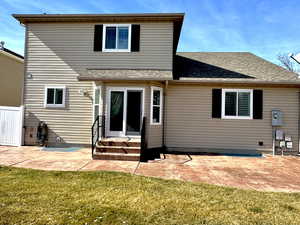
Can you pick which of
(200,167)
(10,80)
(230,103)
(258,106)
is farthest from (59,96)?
(258,106)

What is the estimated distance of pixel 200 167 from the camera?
590 centimetres

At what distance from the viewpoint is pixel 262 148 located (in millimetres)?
8102

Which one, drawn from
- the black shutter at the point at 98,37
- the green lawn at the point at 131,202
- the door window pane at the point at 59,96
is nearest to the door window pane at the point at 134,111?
the black shutter at the point at 98,37

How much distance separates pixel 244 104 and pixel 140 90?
4.68m

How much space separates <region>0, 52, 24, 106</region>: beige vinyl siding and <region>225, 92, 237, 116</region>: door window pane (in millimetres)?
13039

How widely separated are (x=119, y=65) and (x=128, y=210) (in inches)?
264

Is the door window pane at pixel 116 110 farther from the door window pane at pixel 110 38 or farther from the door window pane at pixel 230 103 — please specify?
the door window pane at pixel 230 103

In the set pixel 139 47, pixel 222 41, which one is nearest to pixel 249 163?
pixel 139 47

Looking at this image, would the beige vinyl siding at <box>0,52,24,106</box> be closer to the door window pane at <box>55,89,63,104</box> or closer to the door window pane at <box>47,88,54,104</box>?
the door window pane at <box>47,88,54,104</box>

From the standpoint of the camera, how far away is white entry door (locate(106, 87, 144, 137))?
762 cm

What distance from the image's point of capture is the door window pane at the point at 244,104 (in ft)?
26.7

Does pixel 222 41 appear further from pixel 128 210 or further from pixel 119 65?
pixel 128 210

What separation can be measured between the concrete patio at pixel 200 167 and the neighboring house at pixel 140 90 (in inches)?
52.0

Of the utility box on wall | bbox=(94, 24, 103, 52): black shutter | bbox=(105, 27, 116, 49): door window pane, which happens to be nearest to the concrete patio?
the utility box on wall
